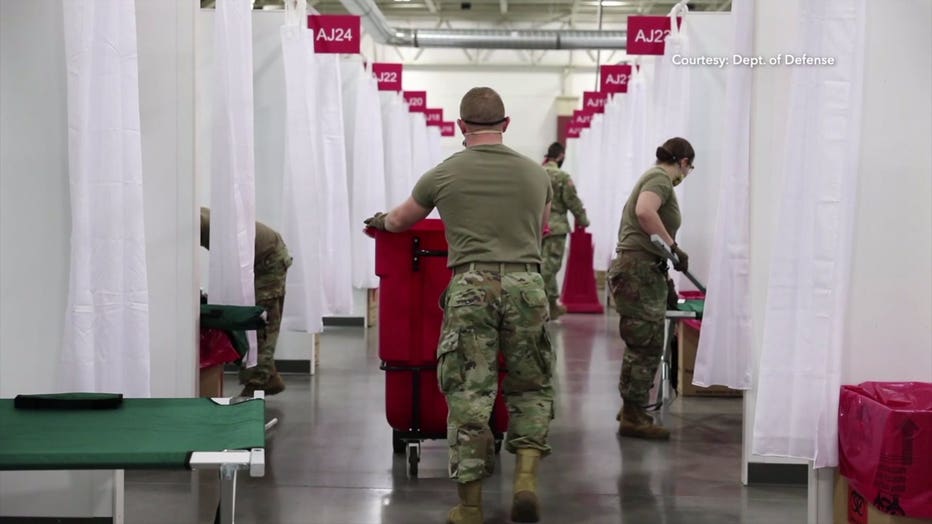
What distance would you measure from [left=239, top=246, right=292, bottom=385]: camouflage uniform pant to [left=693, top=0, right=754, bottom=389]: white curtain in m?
2.37

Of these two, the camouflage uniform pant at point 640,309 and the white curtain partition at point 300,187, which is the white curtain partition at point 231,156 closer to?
the white curtain partition at point 300,187

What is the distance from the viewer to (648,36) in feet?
22.5

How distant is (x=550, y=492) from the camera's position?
416cm

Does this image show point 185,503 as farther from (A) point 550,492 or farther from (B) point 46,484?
(A) point 550,492

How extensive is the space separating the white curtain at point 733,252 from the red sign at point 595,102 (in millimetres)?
7999

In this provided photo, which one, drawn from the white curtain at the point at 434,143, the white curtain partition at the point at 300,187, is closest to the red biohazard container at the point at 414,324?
the white curtain partition at the point at 300,187

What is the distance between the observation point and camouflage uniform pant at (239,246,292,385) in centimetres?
572

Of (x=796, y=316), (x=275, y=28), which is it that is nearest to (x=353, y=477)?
(x=796, y=316)

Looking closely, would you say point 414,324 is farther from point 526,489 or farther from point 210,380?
point 210,380

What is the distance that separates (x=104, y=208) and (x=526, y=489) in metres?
1.66

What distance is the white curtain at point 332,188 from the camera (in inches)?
269

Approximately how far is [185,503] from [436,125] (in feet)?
38.5

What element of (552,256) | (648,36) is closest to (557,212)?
(552,256)

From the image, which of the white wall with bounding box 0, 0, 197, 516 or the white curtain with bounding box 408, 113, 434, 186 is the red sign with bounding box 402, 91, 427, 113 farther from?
the white wall with bounding box 0, 0, 197, 516
